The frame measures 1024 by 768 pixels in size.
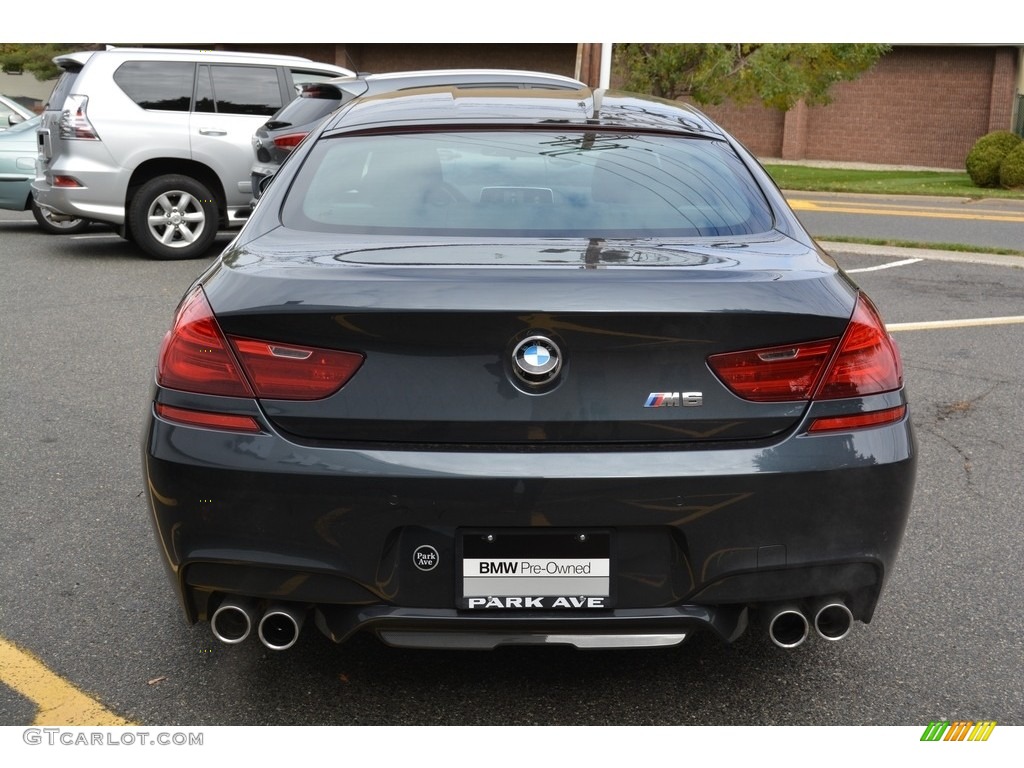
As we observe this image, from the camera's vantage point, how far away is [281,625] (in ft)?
9.60

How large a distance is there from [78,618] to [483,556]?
1.59 m

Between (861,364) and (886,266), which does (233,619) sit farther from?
(886,266)

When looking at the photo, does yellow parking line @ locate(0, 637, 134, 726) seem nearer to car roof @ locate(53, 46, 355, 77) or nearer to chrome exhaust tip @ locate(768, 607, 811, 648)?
chrome exhaust tip @ locate(768, 607, 811, 648)

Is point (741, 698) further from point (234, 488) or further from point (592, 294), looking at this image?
point (234, 488)

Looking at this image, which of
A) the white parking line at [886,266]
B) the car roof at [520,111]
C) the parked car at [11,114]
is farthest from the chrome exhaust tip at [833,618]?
the parked car at [11,114]

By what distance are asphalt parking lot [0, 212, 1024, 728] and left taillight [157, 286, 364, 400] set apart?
896mm

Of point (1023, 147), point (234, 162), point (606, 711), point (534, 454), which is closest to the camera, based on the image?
point (534, 454)

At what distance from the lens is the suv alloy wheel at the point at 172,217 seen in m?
11.3

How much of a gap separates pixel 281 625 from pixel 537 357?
0.90 m

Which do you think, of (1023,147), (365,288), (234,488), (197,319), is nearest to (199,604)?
(234,488)

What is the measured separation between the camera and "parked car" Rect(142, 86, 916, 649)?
2705mm

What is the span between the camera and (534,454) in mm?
2721

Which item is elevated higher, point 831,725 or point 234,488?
point 234,488
